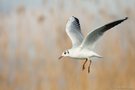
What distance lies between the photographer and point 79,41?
129 inches

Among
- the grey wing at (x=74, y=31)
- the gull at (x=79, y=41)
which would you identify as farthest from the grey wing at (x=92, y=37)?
the grey wing at (x=74, y=31)

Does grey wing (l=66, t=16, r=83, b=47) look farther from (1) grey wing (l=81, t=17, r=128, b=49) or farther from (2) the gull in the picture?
(1) grey wing (l=81, t=17, r=128, b=49)

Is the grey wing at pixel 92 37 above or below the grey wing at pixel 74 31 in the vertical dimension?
below

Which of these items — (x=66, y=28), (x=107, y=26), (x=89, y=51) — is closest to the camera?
(x=107, y=26)

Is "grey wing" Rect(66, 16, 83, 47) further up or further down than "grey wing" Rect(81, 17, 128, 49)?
further up

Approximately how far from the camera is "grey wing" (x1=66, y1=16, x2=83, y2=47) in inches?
129

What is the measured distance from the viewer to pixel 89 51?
3164mm

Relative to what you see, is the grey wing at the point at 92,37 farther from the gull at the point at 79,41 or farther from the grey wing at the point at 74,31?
the grey wing at the point at 74,31

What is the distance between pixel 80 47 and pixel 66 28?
0.73 ft

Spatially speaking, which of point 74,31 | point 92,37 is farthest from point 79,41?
point 92,37

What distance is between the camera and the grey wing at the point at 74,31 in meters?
3.28

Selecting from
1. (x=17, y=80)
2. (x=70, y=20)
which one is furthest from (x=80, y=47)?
(x=17, y=80)

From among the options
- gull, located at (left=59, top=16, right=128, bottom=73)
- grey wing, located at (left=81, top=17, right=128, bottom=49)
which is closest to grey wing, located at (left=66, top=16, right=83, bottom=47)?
gull, located at (left=59, top=16, right=128, bottom=73)

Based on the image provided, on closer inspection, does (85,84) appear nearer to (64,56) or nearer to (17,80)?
(64,56)
